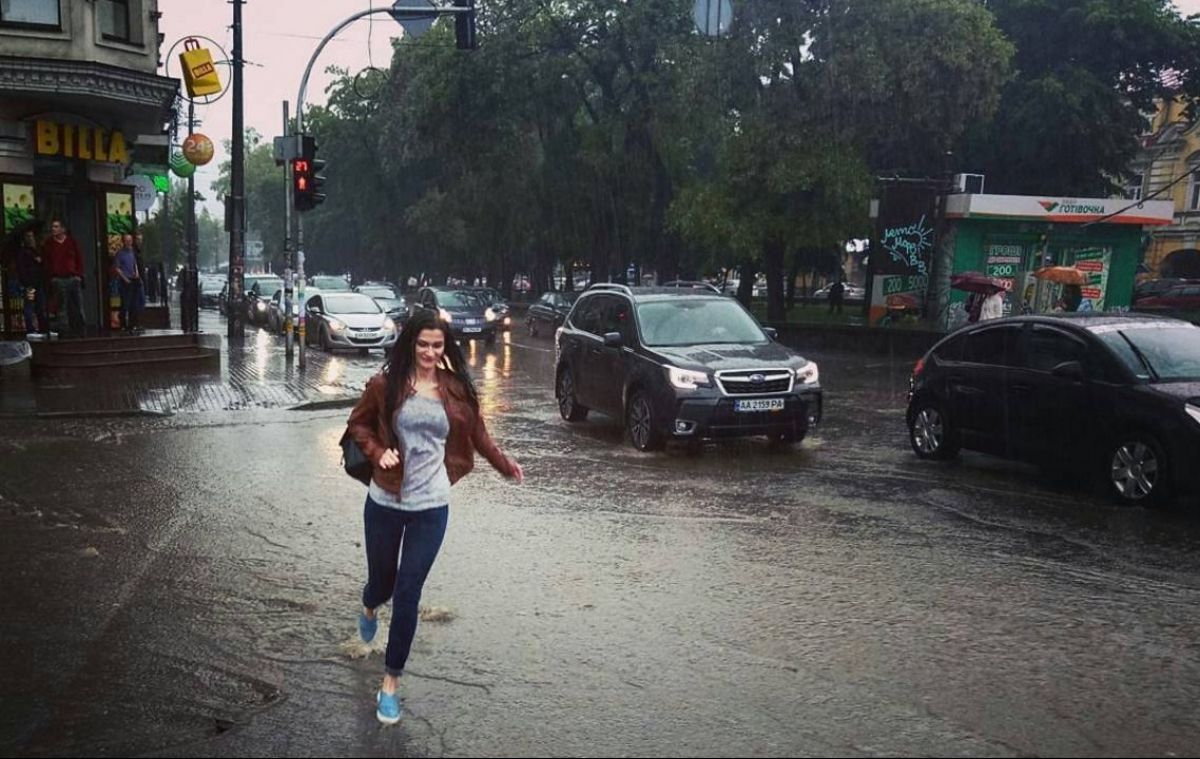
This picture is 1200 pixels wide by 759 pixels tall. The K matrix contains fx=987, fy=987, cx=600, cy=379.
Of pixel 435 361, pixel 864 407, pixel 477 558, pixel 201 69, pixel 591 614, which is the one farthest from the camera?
pixel 201 69

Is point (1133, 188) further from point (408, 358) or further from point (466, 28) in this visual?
point (408, 358)

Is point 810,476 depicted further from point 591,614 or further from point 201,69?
point 201,69

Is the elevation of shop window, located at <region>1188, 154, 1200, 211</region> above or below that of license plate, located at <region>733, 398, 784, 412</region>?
above

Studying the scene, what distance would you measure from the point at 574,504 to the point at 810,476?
259cm

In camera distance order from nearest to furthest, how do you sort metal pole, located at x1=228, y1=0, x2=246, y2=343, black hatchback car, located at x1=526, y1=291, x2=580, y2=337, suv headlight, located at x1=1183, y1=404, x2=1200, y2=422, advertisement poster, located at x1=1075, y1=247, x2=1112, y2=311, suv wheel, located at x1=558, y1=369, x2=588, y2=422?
suv headlight, located at x1=1183, y1=404, x2=1200, y2=422 → suv wheel, located at x1=558, y1=369, x2=588, y2=422 → metal pole, located at x1=228, y1=0, x2=246, y2=343 → black hatchback car, located at x1=526, y1=291, x2=580, y2=337 → advertisement poster, located at x1=1075, y1=247, x2=1112, y2=311

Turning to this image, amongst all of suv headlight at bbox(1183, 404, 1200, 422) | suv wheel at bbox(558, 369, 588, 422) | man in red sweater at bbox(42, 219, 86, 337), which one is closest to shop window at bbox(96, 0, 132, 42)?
man in red sweater at bbox(42, 219, 86, 337)

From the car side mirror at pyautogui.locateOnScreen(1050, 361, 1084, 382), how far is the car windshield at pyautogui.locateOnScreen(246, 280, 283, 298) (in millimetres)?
31038

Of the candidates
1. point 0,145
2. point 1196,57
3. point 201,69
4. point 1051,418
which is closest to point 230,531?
point 1051,418

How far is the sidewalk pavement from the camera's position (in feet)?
43.4

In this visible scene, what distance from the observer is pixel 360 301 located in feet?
80.0

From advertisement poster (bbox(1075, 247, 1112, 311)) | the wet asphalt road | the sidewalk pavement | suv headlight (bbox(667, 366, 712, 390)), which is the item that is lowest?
the sidewalk pavement

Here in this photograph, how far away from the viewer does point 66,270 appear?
1700 centimetres

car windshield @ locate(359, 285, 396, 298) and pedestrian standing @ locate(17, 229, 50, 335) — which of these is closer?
pedestrian standing @ locate(17, 229, 50, 335)

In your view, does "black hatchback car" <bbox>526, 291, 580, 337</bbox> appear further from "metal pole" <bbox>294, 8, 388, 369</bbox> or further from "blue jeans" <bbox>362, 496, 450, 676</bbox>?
"blue jeans" <bbox>362, 496, 450, 676</bbox>
